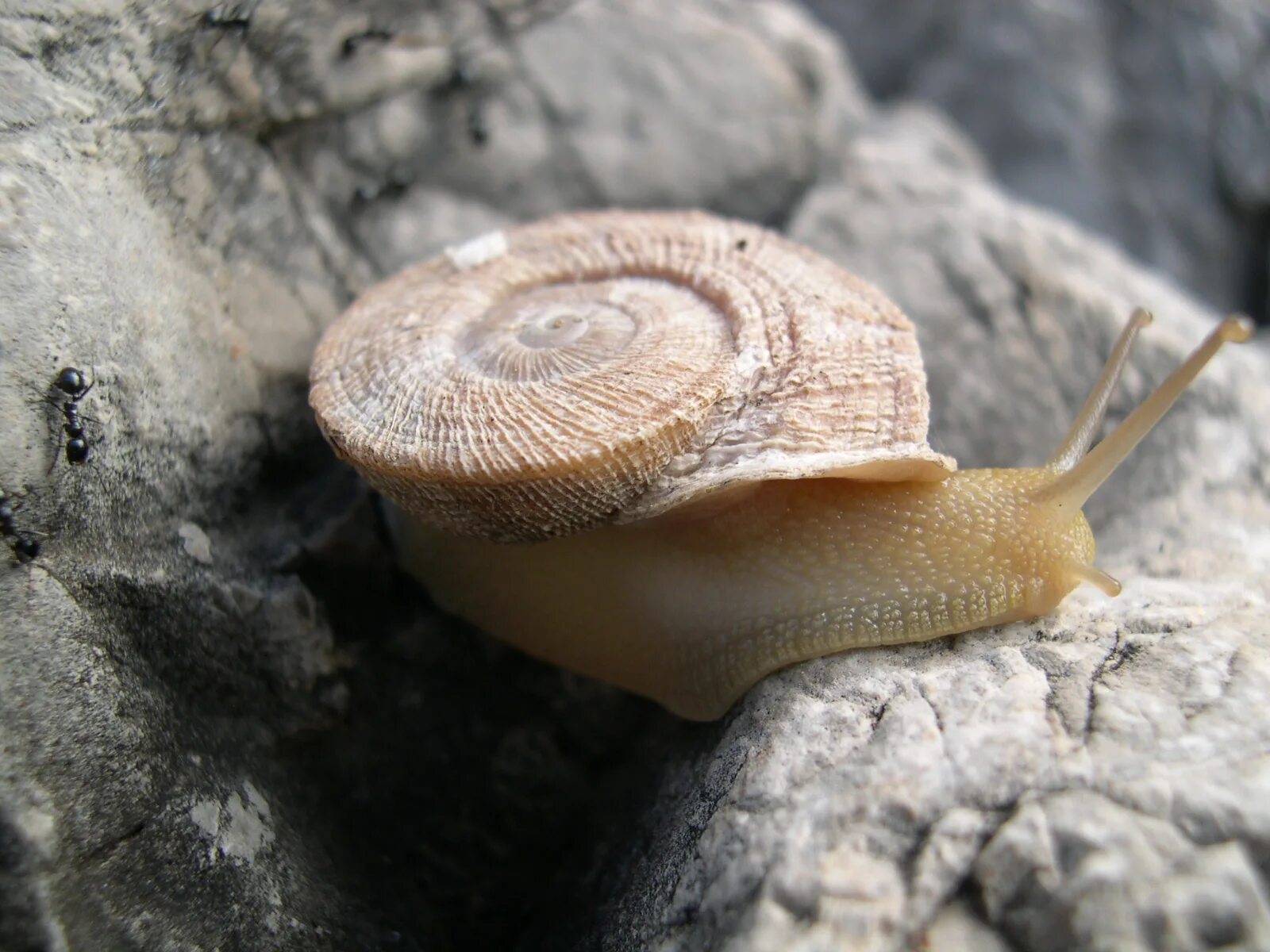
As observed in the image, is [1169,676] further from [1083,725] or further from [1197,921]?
[1197,921]

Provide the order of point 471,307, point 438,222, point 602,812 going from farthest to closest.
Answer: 1. point 438,222
2. point 602,812
3. point 471,307

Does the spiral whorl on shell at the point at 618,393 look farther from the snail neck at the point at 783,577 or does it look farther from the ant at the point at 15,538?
the ant at the point at 15,538

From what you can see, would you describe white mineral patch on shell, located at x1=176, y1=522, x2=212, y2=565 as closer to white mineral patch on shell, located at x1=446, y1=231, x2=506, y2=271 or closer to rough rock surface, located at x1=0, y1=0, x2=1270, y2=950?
rough rock surface, located at x1=0, y1=0, x2=1270, y2=950

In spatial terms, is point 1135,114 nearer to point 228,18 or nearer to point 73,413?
→ point 228,18

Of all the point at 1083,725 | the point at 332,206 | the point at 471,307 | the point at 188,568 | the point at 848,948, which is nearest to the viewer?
the point at 848,948

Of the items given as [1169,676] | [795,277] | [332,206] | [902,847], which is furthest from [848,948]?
[332,206]

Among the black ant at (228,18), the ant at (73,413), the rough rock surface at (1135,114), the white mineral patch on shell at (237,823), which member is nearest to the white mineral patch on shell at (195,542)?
the ant at (73,413)

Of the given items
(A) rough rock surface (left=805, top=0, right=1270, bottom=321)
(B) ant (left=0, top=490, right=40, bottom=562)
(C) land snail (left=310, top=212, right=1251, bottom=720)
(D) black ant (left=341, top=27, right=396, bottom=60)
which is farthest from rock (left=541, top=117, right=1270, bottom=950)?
(A) rough rock surface (left=805, top=0, right=1270, bottom=321)
